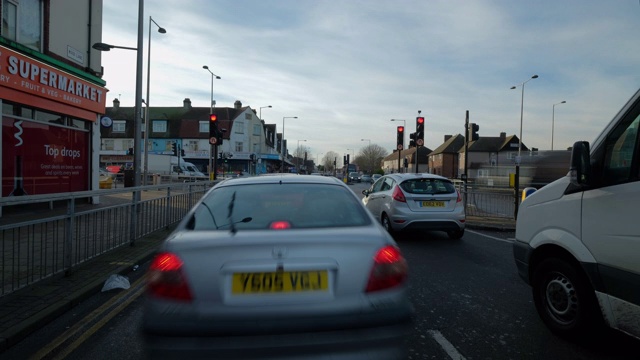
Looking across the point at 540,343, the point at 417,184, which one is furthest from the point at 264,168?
the point at 540,343

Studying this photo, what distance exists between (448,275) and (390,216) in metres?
2.90

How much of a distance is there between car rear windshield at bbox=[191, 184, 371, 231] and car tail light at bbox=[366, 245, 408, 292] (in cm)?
34

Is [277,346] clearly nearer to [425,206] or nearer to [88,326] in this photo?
[88,326]

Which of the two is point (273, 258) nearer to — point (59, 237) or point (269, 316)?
point (269, 316)

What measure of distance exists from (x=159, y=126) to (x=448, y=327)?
60.6m

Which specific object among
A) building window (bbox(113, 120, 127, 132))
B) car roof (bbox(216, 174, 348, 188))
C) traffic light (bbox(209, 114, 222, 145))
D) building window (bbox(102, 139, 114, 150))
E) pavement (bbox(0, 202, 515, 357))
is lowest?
pavement (bbox(0, 202, 515, 357))

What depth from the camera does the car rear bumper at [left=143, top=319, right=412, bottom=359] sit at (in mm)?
2178

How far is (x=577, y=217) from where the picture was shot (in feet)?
11.0

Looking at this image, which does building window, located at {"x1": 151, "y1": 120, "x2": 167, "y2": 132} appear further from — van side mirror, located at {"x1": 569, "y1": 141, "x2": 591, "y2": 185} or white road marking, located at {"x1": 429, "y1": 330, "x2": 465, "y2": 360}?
van side mirror, located at {"x1": 569, "y1": 141, "x2": 591, "y2": 185}

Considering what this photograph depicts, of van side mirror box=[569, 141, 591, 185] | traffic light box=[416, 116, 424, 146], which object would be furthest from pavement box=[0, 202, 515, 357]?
traffic light box=[416, 116, 424, 146]

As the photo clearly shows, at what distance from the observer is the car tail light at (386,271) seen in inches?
95.8

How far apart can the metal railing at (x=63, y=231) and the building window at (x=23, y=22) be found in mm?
7036

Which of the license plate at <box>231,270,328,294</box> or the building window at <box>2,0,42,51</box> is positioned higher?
the building window at <box>2,0,42,51</box>

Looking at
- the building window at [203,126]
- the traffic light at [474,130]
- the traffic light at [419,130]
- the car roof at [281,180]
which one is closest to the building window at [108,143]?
the building window at [203,126]
